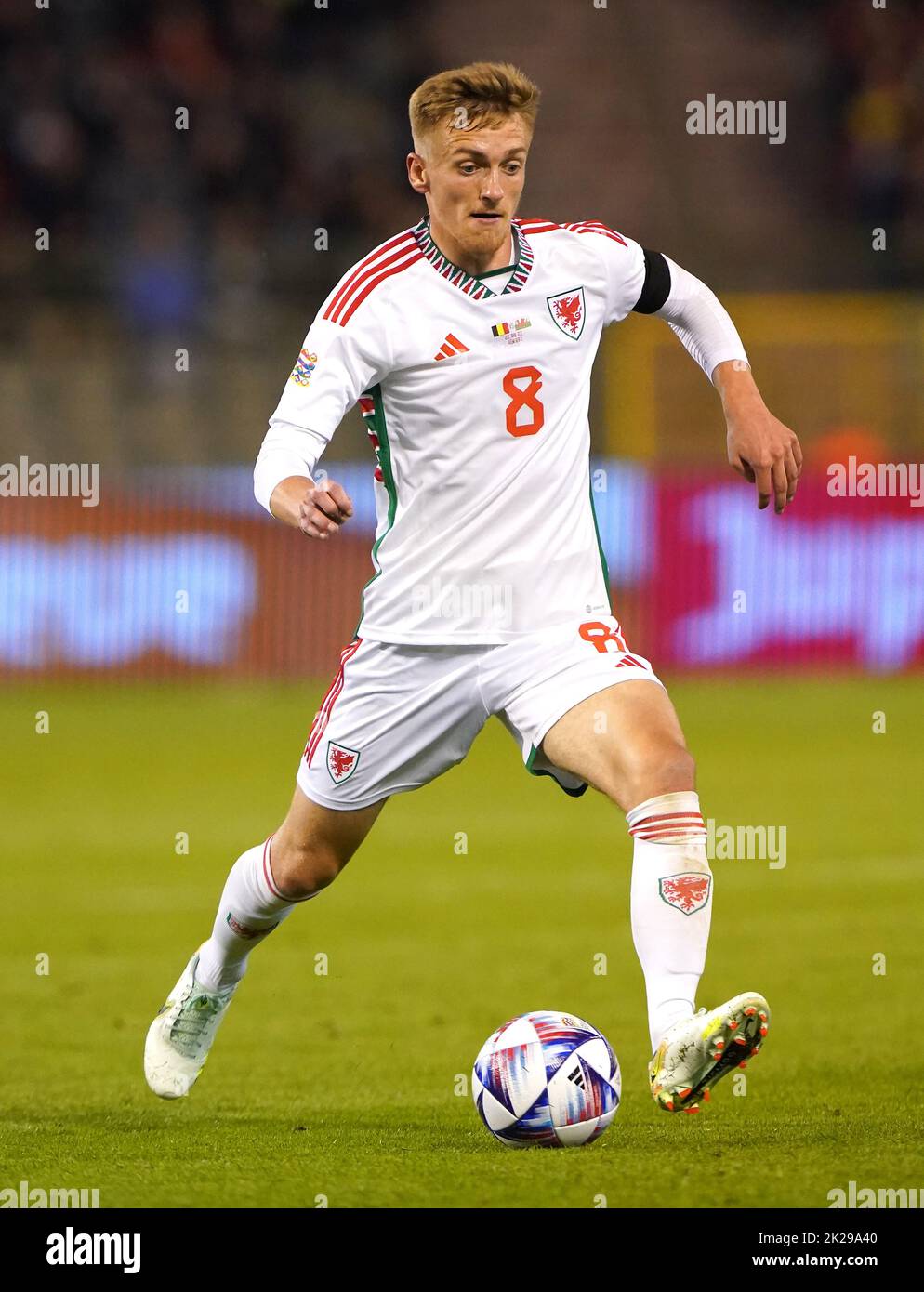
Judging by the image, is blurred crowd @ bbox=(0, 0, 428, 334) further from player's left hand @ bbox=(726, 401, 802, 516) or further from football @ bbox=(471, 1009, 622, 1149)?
football @ bbox=(471, 1009, 622, 1149)

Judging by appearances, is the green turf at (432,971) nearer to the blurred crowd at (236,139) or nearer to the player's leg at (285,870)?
the player's leg at (285,870)

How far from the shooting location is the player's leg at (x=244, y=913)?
5711 millimetres

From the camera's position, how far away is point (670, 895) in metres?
4.91

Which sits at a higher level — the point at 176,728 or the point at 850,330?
the point at 850,330

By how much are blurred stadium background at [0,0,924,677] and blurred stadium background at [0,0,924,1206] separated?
4 cm

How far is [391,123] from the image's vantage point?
74.6ft

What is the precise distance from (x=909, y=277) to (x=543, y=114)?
4.90 m

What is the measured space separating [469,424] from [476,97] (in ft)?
2.68

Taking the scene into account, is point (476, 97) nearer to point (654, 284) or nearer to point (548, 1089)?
point (654, 284)

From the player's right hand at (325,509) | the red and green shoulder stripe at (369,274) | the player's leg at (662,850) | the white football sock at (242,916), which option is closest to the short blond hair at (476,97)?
the red and green shoulder stripe at (369,274)

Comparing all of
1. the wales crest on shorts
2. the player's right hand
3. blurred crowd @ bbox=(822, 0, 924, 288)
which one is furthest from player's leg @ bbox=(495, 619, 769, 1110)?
blurred crowd @ bbox=(822, 0, 924, 288)

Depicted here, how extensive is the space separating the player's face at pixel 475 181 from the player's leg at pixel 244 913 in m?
1.52

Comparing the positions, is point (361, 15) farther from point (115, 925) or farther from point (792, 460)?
point (792, 460)

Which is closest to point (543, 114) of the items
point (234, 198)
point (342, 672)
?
point (234, 198)
